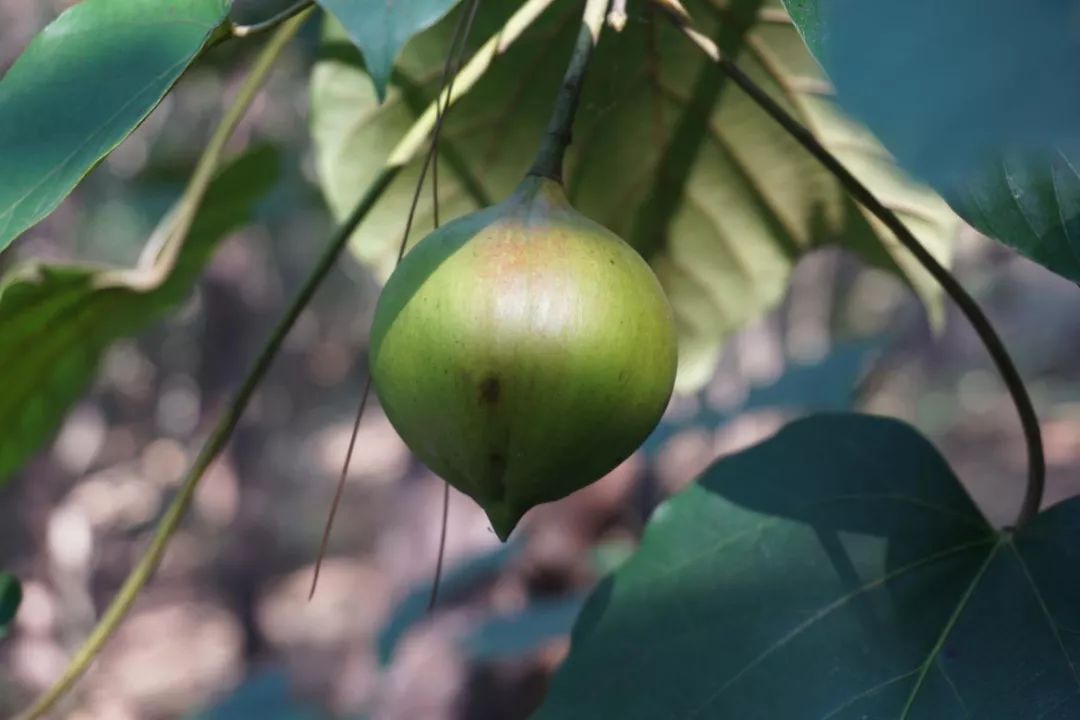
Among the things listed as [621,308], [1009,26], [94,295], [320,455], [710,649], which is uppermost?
[1009,26]

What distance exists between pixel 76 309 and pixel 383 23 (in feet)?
2.13

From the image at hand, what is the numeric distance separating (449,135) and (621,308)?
0.56 m

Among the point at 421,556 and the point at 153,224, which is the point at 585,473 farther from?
the point at 153,224

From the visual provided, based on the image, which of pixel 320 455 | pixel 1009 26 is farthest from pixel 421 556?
pixel 320 455

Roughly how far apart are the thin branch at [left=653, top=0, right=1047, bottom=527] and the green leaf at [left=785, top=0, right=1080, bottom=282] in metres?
0.32

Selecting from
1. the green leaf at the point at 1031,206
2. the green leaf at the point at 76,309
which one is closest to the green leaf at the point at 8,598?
the green leaf at the point at 76,309

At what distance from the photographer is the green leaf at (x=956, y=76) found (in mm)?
329

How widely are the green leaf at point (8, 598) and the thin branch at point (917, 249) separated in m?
0.76

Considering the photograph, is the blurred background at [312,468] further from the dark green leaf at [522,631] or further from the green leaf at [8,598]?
the green leaf at [8,598]

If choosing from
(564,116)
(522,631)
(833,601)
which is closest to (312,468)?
(522,631)

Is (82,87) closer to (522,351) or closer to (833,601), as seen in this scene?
(522,351)

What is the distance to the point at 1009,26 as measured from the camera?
1.17 ft

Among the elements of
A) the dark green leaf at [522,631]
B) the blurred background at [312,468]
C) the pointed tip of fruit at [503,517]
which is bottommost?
the blurred background at [312,468]

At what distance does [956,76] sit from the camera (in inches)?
13.7
